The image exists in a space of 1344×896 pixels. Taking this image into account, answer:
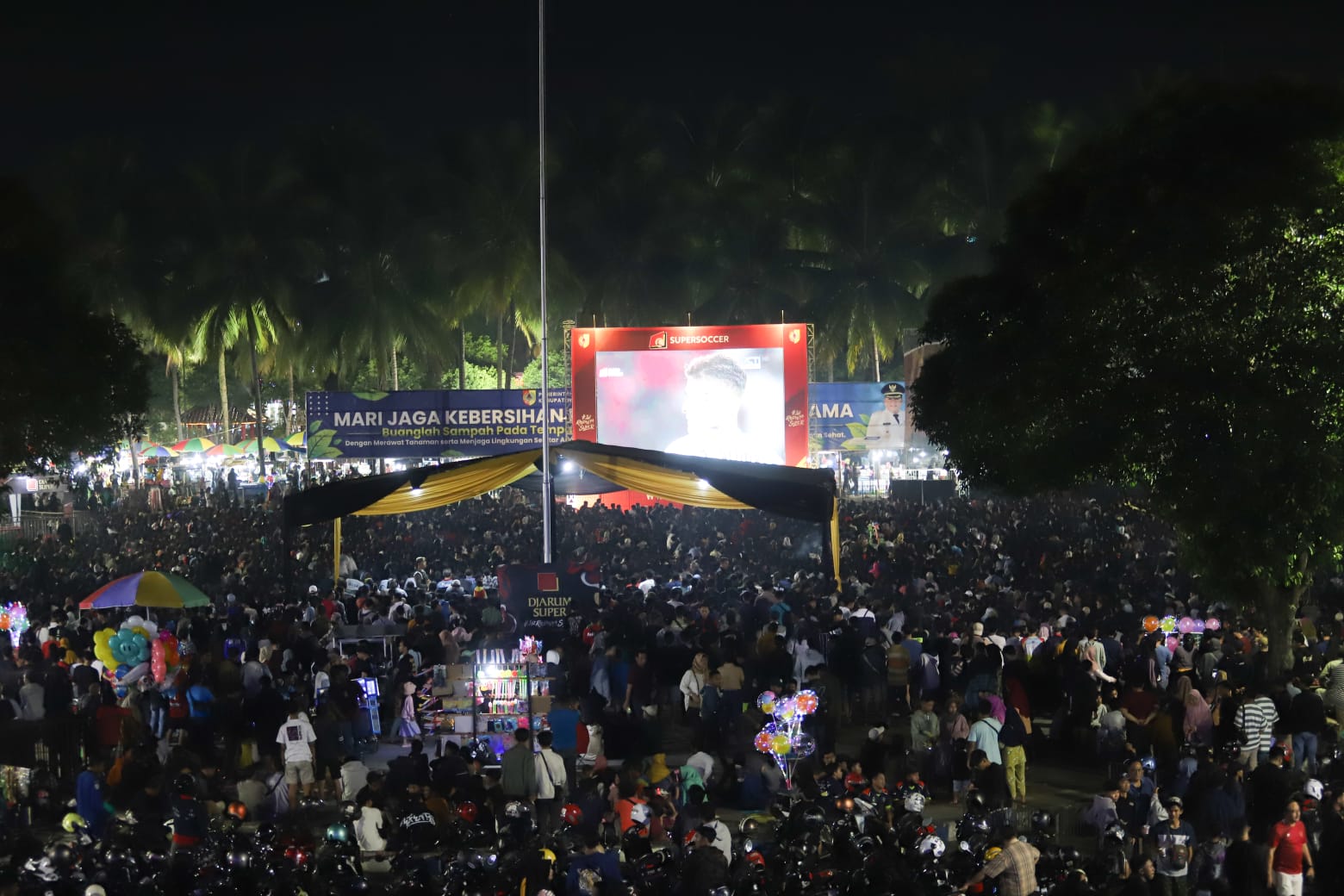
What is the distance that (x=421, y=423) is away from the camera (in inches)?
1308

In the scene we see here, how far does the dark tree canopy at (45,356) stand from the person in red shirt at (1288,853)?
13974mm

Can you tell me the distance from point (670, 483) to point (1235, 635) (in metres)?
6.27

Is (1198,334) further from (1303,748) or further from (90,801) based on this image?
(90,801)

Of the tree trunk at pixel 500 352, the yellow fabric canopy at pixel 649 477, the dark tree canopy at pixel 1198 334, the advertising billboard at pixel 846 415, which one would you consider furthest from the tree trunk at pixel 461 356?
the dark tree canopy at pixel 1198 334

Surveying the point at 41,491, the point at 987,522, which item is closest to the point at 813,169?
the point at 987,522

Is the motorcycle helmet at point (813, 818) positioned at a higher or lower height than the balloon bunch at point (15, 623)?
lower

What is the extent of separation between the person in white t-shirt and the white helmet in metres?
5.68

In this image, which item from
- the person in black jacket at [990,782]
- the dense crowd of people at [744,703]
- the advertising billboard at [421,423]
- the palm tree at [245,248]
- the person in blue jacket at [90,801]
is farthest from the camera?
the palm tree at [245,248]

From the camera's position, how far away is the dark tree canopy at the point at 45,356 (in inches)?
629

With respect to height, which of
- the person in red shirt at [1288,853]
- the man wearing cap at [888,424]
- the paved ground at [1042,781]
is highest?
the man wearing cap at [888,424]

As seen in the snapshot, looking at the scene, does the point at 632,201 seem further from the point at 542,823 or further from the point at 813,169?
the point at 542,823

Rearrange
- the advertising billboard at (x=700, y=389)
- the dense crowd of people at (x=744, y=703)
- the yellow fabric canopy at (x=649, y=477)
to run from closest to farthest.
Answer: the dense crowd of people at (x=744, y=703) → the yellow fabric canopy at (x=649, y=477) → the advertising billboard at (x=700, y=389)

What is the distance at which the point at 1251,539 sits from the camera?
37.6 ft

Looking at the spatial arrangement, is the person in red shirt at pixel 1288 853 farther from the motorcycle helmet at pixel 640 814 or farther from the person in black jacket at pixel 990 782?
the motorcycle helmet at pixel 640 814
